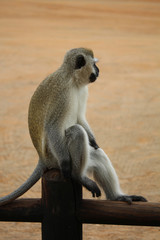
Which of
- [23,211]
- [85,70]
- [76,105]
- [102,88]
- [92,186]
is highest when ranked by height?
[85,70]

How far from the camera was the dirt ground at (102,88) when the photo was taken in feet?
21.0

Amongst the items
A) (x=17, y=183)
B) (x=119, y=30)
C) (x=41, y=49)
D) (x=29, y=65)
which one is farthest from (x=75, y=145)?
(x=119, y=30)

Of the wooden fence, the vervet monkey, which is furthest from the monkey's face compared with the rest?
the wooden fence

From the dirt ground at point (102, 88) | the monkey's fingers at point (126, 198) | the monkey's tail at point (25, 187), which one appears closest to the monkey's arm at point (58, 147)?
the monkey's tail at point (25, 187)

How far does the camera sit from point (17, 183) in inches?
251

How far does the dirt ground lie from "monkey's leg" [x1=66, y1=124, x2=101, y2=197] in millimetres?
1958

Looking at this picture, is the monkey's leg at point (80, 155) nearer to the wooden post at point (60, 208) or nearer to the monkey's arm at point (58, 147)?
the monkey's arm at point (58, 147)

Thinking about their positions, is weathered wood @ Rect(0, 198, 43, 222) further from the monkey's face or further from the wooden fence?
the monkey's face

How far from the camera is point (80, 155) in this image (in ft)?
11.0

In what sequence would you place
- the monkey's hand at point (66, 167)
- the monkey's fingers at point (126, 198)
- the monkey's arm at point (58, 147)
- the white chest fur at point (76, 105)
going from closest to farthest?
the monkey's fingers at point (126, 198), the monkey's hand at point (66, 167), the monkey's arm at point (58, 147), the white chest fur at point (76, 105)

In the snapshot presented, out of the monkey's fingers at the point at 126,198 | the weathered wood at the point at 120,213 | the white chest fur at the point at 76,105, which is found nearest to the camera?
the weathered wood at the point at 120,213

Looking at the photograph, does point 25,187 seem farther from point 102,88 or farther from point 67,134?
point 102,88

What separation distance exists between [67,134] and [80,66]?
601mm

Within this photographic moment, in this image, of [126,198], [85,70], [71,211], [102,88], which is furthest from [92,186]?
[102,88]
